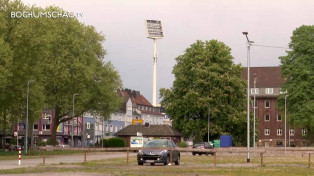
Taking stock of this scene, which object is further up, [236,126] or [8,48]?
[8,48]

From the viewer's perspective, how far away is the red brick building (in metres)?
138

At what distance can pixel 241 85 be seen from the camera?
90.5 m

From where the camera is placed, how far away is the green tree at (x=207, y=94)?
8862cm

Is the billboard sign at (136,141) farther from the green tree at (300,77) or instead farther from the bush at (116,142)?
the green tree at (300,77)

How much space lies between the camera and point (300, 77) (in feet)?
291

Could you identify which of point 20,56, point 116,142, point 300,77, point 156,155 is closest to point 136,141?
point 116,142

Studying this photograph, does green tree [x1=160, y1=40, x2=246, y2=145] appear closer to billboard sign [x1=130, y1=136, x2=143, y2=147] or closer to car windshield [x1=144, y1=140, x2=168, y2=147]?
billboard sign [x1=130, y1=136, x2=143, y2=147]

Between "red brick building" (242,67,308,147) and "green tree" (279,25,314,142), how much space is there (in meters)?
43.8

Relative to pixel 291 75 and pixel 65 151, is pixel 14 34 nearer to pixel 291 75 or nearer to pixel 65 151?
pixel 65 151

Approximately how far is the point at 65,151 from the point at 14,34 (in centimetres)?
1733

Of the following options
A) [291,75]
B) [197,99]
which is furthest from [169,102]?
[291,75]

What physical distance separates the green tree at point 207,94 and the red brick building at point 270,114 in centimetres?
4372

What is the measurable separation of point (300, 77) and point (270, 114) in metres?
55.7

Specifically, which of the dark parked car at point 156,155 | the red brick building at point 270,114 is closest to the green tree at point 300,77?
the red brick building at point 270,114
